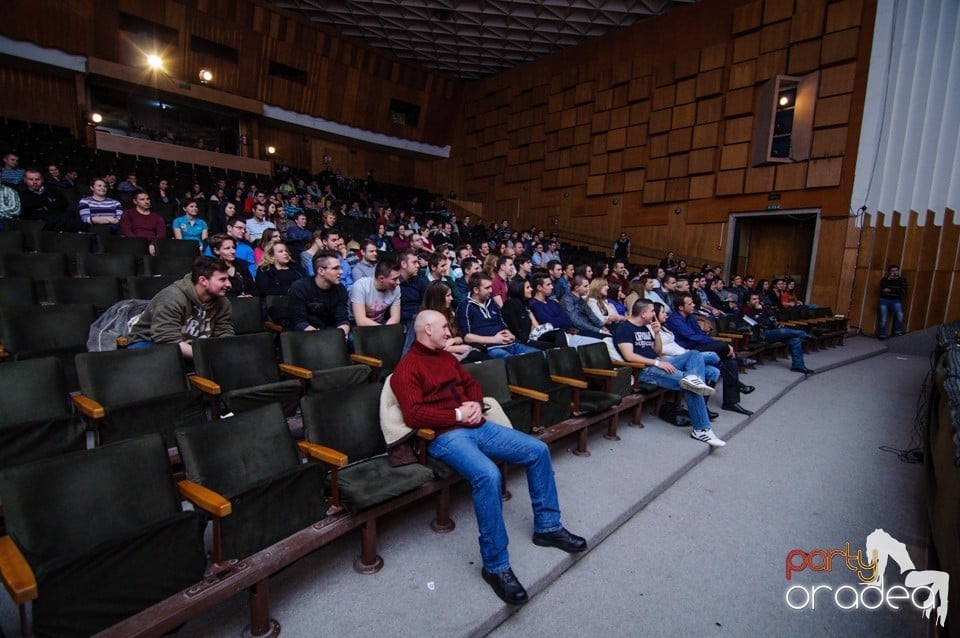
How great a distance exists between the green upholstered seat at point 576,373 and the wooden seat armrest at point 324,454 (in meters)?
1.39

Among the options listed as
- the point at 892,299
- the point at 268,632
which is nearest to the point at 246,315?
the point at 268,632

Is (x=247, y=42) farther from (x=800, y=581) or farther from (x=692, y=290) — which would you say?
(x=800, y=581)

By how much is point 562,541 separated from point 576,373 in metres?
1.16

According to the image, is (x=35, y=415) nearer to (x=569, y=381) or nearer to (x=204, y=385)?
(x=204, y=385)

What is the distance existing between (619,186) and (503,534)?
9.60 metres

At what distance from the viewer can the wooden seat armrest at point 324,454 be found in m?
1.38

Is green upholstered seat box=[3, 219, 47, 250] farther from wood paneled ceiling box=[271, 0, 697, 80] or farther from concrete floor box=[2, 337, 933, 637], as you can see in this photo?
wood paneled ceiling box=[271, 0, 697, 80]

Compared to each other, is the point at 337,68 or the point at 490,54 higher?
the point at 490,54

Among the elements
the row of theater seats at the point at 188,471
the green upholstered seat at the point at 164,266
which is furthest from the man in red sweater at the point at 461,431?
the green upholstered seat at the point at 164,266

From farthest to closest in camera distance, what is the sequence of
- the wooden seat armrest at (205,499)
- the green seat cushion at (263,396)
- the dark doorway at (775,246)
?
the dark doorway at (775,246) < the green seat cushion at (263,396) < the wooden seat armrest at (205,499)

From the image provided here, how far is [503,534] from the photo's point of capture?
4.72 ft

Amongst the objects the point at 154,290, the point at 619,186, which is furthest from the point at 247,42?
the point at 154,290

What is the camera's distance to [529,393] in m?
2.19

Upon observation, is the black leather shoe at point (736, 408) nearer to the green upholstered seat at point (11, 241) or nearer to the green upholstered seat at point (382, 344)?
the green upholstered seat at point (382, 344)
